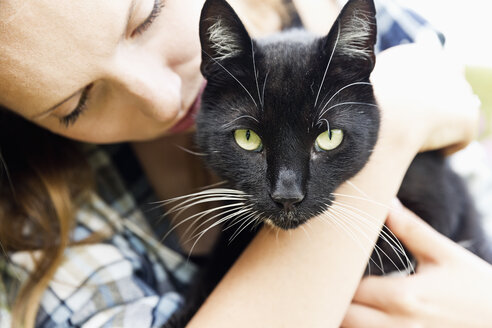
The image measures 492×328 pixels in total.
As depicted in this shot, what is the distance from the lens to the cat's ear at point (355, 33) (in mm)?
678

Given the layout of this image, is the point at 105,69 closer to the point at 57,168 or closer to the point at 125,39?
the point at 125,39

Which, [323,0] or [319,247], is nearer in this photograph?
[319,247]

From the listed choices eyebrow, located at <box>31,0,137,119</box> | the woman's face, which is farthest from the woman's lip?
eyebrow, located at <box>31,0,137,119</box>

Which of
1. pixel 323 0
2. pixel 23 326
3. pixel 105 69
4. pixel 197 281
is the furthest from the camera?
pixel 323 0

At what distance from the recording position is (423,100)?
3.00 feet

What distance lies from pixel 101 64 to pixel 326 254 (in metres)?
0.55

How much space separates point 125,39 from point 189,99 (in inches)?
8.6

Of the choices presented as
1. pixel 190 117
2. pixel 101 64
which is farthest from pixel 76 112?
pixel 190 117

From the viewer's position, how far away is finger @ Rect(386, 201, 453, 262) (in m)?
0.84

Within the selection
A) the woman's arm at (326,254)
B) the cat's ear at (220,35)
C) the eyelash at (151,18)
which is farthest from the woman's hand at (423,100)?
the eyelash at (151,18)

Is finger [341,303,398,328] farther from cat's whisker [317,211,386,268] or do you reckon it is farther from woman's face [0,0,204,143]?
woman's face [0,0,204,143]

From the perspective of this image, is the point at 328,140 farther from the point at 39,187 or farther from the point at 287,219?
the point at 39,187

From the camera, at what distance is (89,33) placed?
680 mm

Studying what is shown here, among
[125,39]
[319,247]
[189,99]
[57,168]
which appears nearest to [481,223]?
[319,247]
